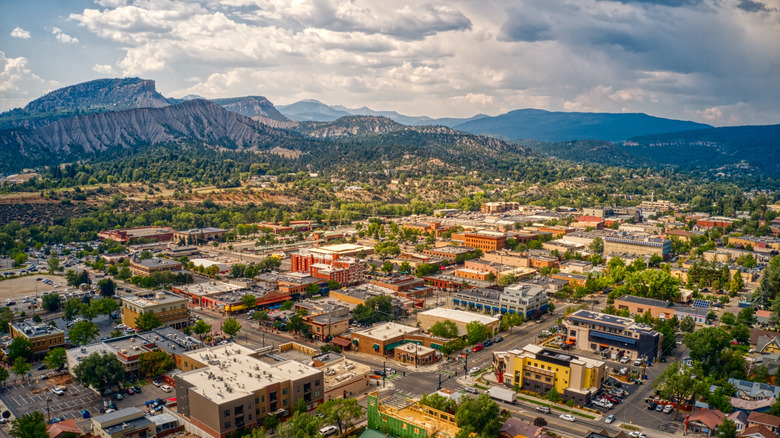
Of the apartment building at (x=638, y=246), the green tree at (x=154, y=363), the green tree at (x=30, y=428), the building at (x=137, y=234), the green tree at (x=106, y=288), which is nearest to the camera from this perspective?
the green tree at (x=30, y=428)

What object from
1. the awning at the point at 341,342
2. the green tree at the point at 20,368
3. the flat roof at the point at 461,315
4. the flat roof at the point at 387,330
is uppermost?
the flat roof at the point at 461,315

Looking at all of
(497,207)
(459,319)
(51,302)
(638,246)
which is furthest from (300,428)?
(497,207)

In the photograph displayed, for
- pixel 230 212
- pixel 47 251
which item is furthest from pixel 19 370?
pixel 230 212

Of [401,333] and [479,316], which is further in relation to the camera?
[479,316]

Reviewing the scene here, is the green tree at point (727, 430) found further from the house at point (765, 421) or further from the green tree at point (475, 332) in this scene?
the green tree at point (475, 332)

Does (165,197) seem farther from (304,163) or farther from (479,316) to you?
(479,316)

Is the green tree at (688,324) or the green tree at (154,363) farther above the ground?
the green tree at (688,324)

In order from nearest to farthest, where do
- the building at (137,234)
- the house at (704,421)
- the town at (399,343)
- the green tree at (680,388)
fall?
the house at (704,421) → the town at (399,343) → the green tree at (680,388) → the building at (137,234)

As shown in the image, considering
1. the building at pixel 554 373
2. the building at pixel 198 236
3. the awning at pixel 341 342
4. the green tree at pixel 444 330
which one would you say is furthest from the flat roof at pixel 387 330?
the building at pixel 198 236
